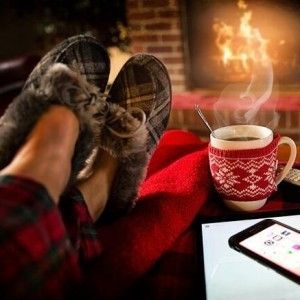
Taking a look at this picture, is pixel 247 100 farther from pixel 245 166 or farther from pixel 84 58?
pixel 245 166

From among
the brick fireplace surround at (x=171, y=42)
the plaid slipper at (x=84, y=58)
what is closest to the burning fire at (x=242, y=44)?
the brick fireplace surround at (x=171, y=42)

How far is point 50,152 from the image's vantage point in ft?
1.72

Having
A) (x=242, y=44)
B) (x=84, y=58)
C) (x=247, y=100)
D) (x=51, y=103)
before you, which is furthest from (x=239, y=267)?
(x=242, y=44)

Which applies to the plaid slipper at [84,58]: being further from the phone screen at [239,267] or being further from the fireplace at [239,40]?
the fireplace at [239,40]

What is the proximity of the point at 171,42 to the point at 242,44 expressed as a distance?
292 mm

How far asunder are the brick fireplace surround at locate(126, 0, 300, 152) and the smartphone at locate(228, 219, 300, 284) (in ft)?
4.18

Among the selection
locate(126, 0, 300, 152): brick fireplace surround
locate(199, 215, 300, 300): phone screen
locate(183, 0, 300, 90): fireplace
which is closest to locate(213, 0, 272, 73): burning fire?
locate(183, 0, 300, 90): fireplace

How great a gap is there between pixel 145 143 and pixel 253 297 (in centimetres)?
31

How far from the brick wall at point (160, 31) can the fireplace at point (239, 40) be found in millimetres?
41

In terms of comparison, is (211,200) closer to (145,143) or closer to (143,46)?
(145,143)

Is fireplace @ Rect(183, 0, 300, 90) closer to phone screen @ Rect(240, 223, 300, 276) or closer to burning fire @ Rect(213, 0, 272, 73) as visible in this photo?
burning fire @ Rect(213, 0, 272, 73)

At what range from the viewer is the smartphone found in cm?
51

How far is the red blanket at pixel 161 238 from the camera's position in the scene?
53 centimetres

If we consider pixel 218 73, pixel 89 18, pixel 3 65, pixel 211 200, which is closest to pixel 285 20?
pixel 218 73
